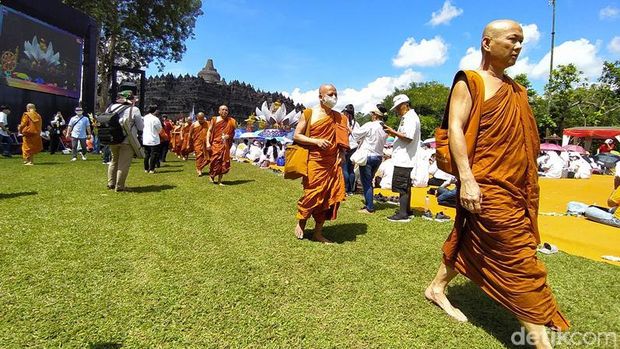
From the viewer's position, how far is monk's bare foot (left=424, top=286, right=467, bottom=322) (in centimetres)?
262

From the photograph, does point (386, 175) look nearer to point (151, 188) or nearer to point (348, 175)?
point (348, 175)


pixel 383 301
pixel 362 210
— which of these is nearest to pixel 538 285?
pixel 383 301

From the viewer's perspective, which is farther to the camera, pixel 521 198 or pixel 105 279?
pixel 105 279

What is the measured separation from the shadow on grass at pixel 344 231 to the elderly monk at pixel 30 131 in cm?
923

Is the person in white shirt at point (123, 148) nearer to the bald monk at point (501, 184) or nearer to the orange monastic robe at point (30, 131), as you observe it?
the orange monastic robe at point (30, 131)

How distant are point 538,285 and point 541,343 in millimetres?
314

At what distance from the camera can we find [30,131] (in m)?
10.1

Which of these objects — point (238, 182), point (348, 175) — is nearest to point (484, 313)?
point (348, 175)

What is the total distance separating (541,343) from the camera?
2.13 metres

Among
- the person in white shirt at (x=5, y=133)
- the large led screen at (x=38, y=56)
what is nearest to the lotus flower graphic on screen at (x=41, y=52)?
the large led screen at (x=38, y=56)

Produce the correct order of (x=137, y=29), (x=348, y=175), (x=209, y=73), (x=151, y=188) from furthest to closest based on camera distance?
1. (x=209, y=73)
2. (x=137, y=29)
3. (x=348, y=175)
4. (x=151, y=188)

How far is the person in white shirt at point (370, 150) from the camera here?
6207 millimetres

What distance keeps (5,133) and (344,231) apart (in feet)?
42.8

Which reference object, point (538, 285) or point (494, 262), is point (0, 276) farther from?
point (538, 285)
